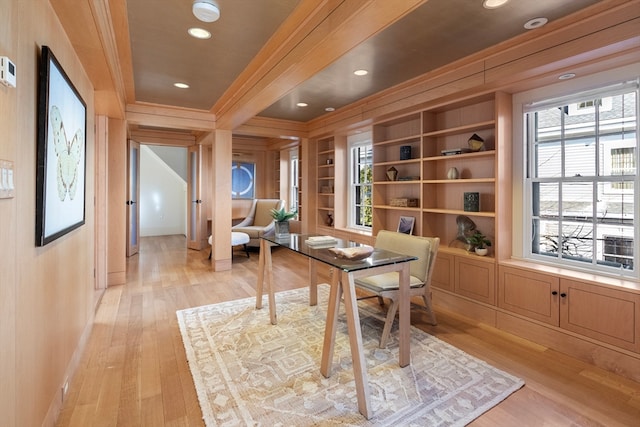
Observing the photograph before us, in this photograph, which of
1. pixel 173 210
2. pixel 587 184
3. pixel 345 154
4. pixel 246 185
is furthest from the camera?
pixel 173 210

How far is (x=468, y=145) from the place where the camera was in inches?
134

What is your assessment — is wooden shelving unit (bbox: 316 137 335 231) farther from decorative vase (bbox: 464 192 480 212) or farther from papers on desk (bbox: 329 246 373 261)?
papers on desk (bbox: 329 246 373 261)

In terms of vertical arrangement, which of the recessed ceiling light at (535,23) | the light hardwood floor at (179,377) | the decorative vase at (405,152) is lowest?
the light hardwood floor at (179,377)

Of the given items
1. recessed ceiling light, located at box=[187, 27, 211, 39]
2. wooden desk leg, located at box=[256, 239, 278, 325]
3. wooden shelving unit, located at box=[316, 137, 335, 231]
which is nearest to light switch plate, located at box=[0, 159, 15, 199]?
recessed ceiling light, located at box=[187, 27, 211, 39]

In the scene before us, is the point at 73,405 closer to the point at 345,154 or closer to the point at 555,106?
the point at 555,106

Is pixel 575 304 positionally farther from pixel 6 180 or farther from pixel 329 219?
pixel 329 219

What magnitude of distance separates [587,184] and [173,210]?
28.5 feet

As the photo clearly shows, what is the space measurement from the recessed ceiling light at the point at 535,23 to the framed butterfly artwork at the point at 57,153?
2845 millimetres

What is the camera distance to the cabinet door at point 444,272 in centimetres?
333

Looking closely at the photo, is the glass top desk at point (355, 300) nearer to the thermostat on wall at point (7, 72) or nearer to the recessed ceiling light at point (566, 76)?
the thermostat on wall at point (7, 72)

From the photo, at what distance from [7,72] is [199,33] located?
1609 millimetres

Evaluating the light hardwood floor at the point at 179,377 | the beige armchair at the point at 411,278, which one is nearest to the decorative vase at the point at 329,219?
the light hardwood floor at the point at 179,377

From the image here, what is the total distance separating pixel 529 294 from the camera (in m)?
2.67

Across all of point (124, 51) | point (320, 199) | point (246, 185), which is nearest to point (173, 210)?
point (246, 185)
